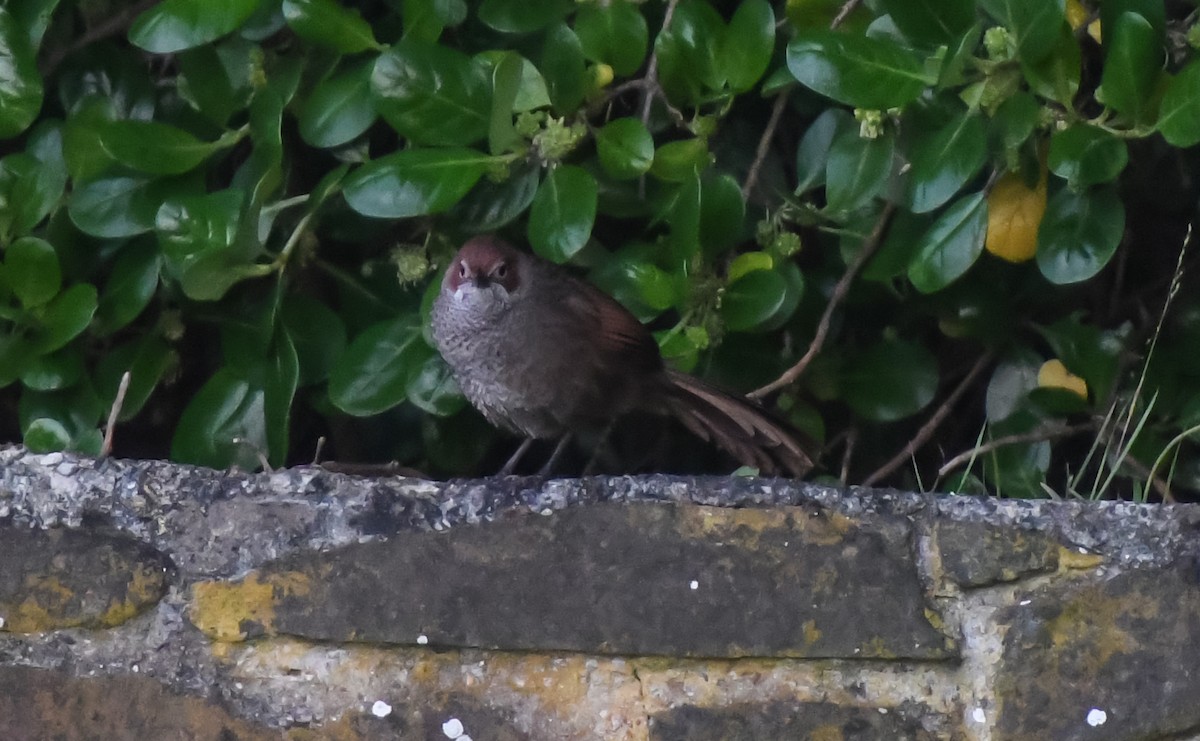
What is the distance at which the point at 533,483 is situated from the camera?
216cm

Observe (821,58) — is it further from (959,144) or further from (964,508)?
(964,508)

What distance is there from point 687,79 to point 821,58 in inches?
14.1

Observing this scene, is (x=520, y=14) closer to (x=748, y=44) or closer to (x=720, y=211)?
(x=748, y=44)

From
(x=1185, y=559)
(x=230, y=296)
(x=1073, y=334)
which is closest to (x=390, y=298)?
(x=230, y=296)

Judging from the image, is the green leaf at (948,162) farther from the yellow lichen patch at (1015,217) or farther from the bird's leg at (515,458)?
the bird's leg at (515,458)

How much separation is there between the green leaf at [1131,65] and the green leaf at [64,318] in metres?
1.98

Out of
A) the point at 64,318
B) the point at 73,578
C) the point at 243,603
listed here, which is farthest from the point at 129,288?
the point at 243,603

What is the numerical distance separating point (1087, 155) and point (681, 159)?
2.57 feet

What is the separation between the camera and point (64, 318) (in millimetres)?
2789

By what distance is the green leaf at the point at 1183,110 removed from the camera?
2436 mm

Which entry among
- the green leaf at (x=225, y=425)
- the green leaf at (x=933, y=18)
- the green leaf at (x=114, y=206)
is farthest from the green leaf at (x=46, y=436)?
the green leaf at (x=933, y=18)

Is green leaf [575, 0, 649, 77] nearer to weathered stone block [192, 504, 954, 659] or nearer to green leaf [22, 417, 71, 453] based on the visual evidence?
weathered stone block [192, 504, 954, 659]

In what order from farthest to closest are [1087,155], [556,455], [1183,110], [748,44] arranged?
1. [556,455]
2. [748,44]
3. [1087,155]
4. [1183,110]

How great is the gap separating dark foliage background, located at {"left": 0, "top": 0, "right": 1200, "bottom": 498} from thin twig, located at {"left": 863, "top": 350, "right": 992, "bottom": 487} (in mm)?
15
